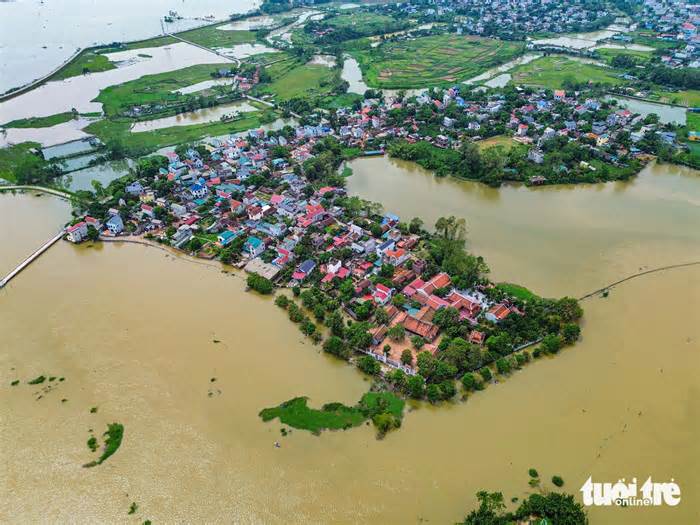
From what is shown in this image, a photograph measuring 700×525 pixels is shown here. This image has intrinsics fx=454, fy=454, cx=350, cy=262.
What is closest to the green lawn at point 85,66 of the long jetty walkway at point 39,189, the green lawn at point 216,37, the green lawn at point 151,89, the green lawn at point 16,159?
the green lawn at point 151,89

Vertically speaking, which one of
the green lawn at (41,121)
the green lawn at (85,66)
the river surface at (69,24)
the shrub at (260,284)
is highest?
the river surface at (69,24)

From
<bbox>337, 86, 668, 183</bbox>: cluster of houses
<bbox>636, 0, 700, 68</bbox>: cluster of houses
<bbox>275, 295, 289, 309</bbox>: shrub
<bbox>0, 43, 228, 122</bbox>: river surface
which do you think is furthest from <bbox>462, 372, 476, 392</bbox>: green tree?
<bbox>636, 0, 700, 68</bbox>: cluster of houses

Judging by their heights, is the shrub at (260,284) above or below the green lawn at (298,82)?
below

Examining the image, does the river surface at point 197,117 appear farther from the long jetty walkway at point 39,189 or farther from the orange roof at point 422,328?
the orange roof at point 422,328

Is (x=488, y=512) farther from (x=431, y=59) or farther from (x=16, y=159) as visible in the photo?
(x=431, y=59)

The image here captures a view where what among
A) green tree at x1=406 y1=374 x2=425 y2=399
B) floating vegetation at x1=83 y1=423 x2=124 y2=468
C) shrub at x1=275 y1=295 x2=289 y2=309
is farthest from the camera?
shrub at x1=275 y1=295 x2=289 y2=309

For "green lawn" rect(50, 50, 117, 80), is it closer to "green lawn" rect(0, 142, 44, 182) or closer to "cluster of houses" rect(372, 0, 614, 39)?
"green lawn" rect(0, 142, 44, 182)
